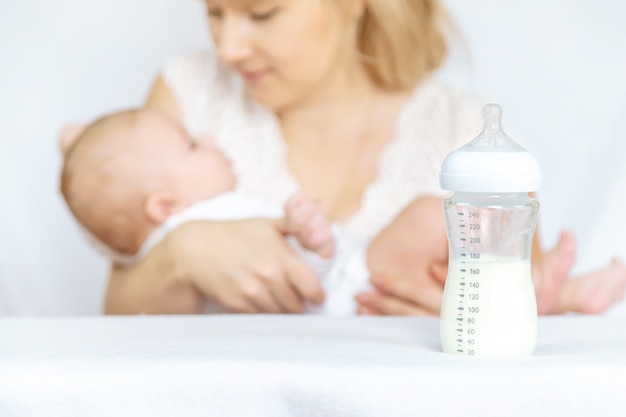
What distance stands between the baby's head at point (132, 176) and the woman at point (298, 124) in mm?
67

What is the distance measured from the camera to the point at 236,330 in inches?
42.1

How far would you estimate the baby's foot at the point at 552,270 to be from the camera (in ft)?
5.28

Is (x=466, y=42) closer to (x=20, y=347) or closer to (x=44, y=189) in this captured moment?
(x=44, y=189)

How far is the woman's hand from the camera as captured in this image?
159 centimetres

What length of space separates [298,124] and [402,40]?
255mm

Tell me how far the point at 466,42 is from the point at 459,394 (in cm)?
141

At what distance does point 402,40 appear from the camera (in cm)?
193

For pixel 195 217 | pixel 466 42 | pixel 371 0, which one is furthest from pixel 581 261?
pixel 195 217

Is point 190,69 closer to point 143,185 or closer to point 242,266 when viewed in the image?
point 143,185

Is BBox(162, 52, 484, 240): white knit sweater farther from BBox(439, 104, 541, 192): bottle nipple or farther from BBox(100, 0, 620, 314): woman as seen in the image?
BBox(439, 104, 541, 192): bottle nipple

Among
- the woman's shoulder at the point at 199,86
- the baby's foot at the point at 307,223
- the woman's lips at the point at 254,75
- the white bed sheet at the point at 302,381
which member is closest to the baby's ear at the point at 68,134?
the woman's shoulder at the point at 199,86

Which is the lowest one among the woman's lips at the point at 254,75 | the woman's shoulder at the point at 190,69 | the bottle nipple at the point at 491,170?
the woman's shoulder at the point at 190,69

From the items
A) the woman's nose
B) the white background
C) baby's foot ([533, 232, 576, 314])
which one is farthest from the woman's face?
baby's foot ([533, 232, 576, 314])

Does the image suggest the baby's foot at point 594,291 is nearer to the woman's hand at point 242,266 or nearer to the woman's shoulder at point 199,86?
the woman's hand at point 242,266
